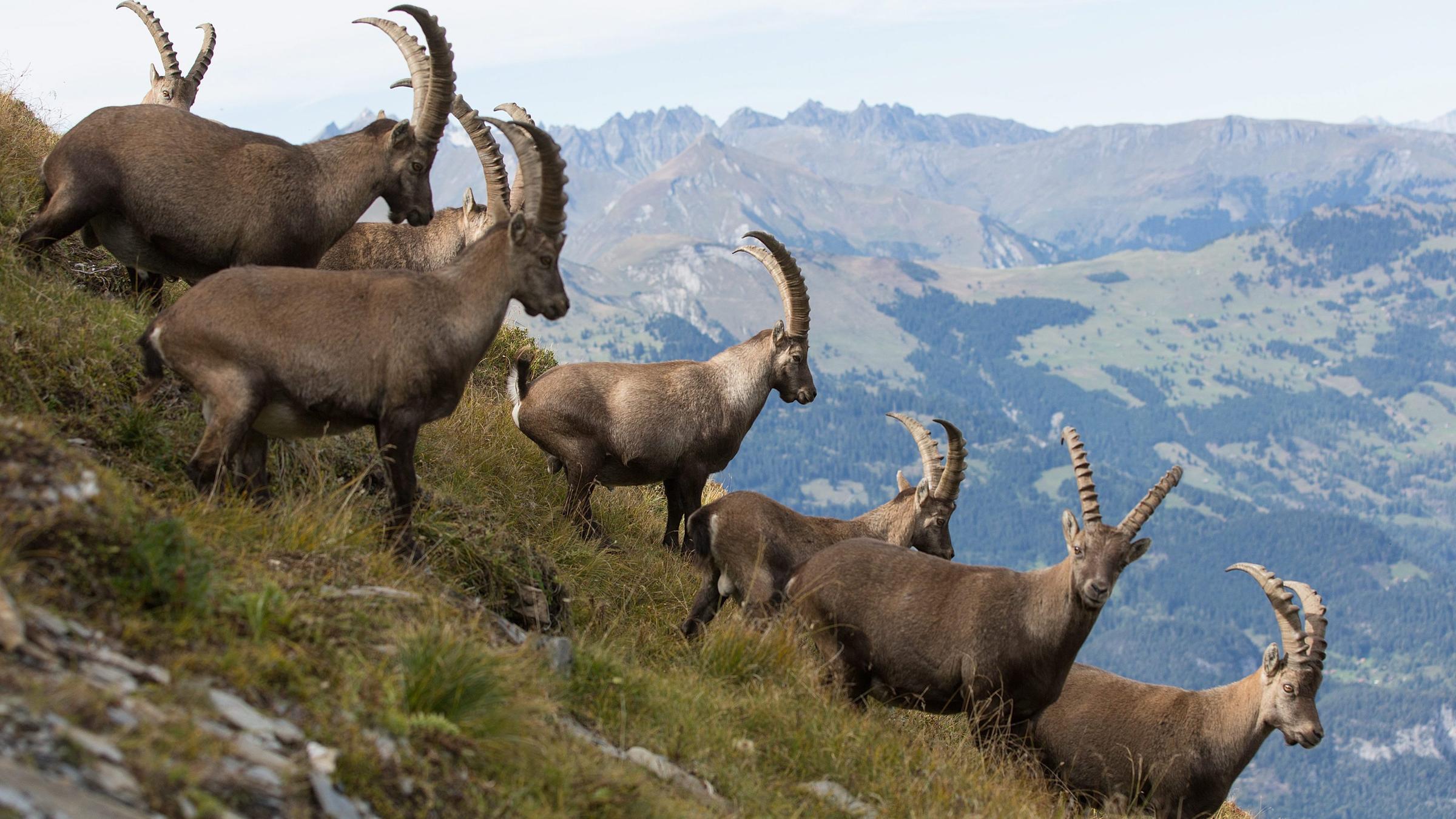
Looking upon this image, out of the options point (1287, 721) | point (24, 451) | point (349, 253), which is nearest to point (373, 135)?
point (349, 253)

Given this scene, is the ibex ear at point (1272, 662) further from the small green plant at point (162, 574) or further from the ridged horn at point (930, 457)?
A: the small green plant at point (162, 574)

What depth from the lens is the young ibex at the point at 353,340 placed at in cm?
810

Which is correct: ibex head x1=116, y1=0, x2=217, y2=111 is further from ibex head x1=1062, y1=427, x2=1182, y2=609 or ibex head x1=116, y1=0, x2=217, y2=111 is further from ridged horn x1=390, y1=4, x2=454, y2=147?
ibex head x1=1062, y1=427, x2=1182, y2=609

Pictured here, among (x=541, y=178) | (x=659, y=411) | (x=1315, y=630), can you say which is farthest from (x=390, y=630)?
(x=1315, y=630)

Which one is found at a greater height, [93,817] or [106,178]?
[106,178]

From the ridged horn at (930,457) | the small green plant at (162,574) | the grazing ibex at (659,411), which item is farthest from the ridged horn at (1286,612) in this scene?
the small green plant at (162,574)

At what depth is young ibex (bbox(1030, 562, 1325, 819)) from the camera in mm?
12328

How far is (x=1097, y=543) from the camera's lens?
11.2 metres

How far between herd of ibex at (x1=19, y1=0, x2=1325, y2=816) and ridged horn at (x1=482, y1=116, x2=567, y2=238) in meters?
0.02

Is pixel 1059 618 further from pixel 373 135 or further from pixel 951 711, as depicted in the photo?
pixel 373 135

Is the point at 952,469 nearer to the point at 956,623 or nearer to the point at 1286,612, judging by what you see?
the point at 956,623

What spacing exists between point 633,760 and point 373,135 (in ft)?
23.1

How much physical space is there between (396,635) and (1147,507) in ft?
24.4

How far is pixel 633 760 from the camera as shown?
7.63 meters
